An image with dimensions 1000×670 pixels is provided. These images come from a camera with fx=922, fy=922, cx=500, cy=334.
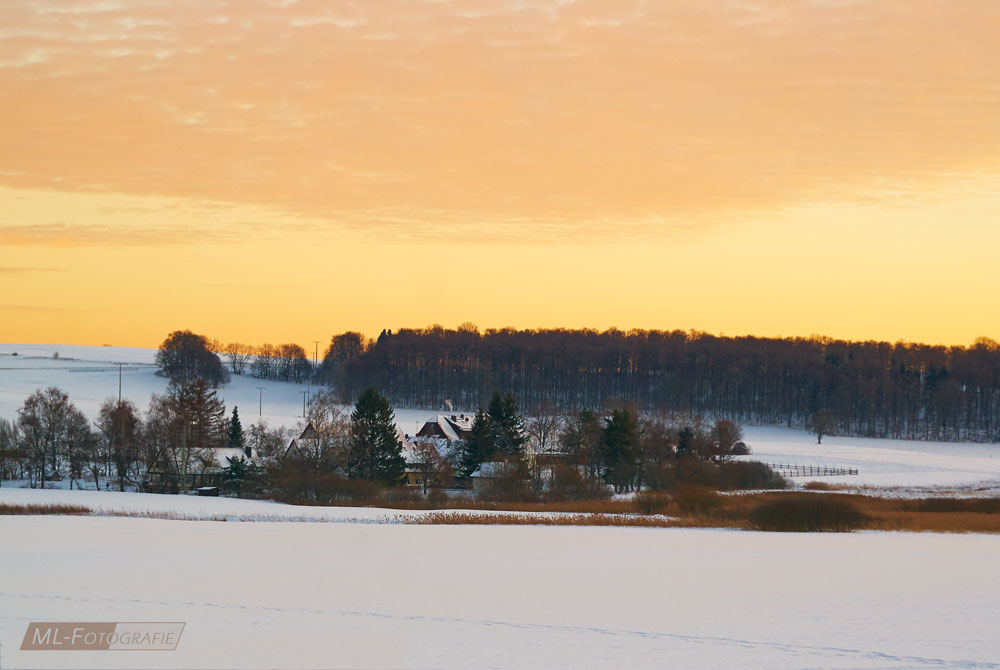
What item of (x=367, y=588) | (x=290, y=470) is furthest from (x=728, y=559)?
(x=290, y=470)

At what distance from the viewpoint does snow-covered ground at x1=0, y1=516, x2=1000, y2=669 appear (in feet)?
49.2

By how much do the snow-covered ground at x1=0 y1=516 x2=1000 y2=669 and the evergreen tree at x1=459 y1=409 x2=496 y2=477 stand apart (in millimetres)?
28406

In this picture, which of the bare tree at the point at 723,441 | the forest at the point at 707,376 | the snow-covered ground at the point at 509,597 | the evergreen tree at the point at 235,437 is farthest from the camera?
the forest at the point at 707,376

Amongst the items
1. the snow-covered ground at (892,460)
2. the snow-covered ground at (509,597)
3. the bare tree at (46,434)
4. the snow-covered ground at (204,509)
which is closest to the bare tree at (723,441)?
the snow-covered ground at (892,460)

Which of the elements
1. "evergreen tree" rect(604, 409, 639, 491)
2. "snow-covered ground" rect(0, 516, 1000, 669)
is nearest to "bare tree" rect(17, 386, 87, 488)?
"snow-covered ground" rect(0, 516, 1000, 669)

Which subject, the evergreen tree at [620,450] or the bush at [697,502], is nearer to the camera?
the bush at [697,502]

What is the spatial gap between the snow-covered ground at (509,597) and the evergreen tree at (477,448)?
28.4 meters

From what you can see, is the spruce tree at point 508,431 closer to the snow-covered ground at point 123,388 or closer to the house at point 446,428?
the house at point 446,428

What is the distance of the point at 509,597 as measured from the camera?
20094 mm

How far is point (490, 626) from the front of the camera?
55.8 ft

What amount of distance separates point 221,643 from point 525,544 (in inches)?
593

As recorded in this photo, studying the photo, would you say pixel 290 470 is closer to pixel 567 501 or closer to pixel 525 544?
pixel 567 501

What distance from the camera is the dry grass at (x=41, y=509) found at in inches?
1535

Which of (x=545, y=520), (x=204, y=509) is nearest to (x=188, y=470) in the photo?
(x=204, y=509)
